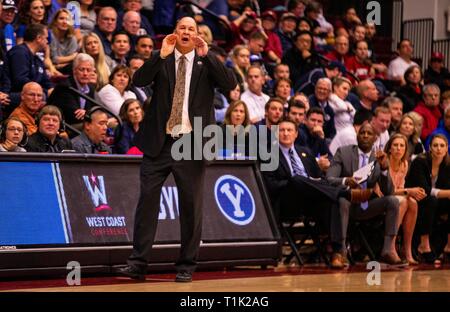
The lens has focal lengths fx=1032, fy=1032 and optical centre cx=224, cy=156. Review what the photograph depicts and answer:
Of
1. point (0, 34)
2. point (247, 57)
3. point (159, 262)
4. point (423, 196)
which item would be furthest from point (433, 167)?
point (0, 34)

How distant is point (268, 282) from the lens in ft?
28.5

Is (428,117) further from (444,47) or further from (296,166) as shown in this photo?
(296,166)

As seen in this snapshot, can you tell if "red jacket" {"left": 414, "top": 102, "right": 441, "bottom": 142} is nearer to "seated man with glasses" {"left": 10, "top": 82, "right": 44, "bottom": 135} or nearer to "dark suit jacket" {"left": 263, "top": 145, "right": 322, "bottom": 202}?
"dark suit jacket" {"left": 263, "top": 145, "right": 322, "bottom": 202}

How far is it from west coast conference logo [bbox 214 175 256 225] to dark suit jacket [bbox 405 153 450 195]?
105 inches

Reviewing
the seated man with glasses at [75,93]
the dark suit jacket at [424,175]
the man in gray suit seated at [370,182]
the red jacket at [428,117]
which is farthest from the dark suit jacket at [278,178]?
the red jacket at [428,117]

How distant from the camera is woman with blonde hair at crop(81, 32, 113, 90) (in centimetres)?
1206

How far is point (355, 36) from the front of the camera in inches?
701

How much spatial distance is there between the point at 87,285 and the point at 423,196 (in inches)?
202

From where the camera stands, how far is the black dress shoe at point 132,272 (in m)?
8.33

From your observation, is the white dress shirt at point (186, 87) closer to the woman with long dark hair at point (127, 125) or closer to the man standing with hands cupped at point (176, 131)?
the man standing with hands cupped at point (176, 131)

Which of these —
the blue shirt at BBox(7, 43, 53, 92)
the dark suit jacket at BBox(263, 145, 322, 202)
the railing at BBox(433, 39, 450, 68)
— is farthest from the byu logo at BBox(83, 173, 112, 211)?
the railing at BBox(433, 39, 450, 68)
